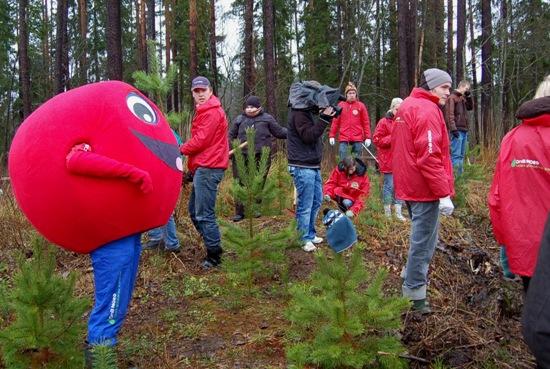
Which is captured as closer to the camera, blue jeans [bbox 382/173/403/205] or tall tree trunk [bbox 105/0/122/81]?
blue jeans [bbox 382/173/403/205]

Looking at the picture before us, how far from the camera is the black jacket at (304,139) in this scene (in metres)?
5.27

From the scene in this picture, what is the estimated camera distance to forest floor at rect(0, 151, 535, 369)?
346cm

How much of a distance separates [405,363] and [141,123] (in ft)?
7.34

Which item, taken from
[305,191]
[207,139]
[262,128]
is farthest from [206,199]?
[262,128]

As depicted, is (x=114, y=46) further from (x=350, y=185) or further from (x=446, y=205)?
(x=446, y=205)

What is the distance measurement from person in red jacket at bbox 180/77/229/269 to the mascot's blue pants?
6.75ft

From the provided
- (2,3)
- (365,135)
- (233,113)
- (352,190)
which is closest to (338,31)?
(233,113)

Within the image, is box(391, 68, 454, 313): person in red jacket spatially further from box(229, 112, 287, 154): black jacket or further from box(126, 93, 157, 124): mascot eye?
box(229, 112, 287, 154): black jacket

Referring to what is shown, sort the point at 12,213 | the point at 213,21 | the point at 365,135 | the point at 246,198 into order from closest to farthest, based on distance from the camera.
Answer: the point at 246,198 < the point at 12,213 < the point at 365,135 < the point at 213,21

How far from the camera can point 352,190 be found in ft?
19.3

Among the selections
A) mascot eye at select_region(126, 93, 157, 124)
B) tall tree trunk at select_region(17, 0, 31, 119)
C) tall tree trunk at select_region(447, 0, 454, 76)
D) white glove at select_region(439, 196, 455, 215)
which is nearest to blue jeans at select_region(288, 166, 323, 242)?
white glove at select_region(439, 196, 455, 215)

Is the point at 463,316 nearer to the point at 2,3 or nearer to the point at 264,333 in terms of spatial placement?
the point at 264,333

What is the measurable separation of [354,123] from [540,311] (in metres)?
7.34

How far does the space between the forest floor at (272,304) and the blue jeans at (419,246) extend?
0.87 feet
